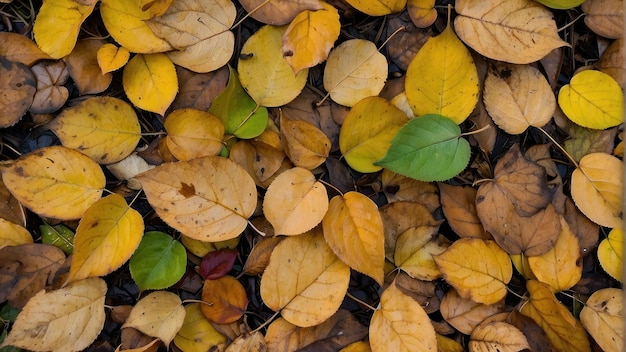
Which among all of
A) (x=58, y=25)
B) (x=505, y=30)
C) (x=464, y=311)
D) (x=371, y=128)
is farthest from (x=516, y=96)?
(x=58, y=25)

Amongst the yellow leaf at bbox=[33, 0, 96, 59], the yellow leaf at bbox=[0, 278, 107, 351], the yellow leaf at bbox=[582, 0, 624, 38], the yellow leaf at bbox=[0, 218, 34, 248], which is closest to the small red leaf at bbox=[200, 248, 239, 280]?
the yellow leaf at bbox=[0, 278, 107, 351]

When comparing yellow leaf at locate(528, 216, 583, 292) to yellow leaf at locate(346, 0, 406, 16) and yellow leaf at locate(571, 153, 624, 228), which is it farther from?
yellow leaf at locate(346, 0, 406, 16)

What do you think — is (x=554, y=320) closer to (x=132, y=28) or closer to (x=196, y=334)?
(x=196, y=334)

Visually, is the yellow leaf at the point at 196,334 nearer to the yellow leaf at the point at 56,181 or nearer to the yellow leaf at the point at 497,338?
the yellow leaf at the point at 56,181

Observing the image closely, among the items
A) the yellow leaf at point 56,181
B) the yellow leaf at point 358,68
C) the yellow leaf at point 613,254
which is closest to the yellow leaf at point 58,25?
the yellow leaf at point 56,181

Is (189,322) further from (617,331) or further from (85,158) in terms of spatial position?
(617,331)

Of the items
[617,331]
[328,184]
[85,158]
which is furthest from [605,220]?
[85,158]
